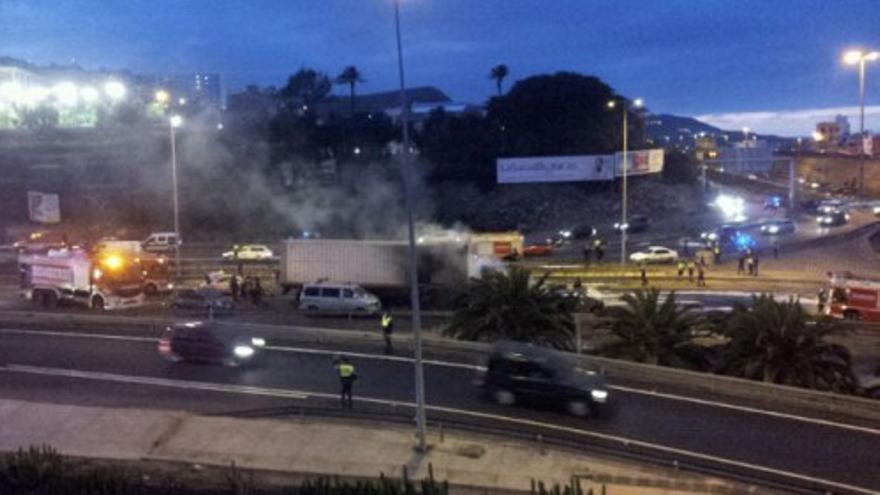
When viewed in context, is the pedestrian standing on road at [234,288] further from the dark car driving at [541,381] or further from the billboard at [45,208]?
the billboard at [45,208]

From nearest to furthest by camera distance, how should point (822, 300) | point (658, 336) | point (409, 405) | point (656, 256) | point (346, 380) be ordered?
point (346, 380)
point (409, 405)
point (658, 336)
point (822, 300)
point (656, 256)

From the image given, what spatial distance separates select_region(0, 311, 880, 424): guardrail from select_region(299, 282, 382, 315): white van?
4.33m

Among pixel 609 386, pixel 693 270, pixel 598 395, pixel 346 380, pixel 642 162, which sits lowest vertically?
pixel 609 386

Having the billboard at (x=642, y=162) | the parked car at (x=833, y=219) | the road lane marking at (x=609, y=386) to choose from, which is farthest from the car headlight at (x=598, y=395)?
the billboard at (x=642, y=162)

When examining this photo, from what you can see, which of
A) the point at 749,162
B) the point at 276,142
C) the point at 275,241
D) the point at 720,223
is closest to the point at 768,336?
the point at 275,241

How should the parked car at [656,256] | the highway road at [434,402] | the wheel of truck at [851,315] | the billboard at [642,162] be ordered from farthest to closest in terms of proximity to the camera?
the billboard at [642,162]
the parked car at [656,256]
the wheel of truck at [851,315]
the highway road at [434,402]

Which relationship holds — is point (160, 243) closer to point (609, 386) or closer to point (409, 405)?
point (409, 405)

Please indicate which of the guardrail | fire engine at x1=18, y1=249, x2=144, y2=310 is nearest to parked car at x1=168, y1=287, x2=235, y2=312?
fire engine at x1=18, y1=249, x2=144, y2=310

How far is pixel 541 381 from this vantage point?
2023 centimetres

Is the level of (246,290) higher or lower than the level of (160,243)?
lower

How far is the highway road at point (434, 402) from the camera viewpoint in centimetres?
1777

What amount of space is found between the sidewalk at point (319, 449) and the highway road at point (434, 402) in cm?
122

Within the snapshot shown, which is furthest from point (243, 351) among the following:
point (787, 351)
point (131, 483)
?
point (787, 351)

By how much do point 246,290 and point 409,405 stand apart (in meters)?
18.3
